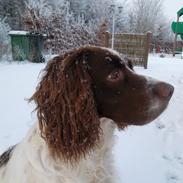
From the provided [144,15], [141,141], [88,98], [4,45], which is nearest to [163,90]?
[88,98]

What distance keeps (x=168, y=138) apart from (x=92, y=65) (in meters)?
3.09

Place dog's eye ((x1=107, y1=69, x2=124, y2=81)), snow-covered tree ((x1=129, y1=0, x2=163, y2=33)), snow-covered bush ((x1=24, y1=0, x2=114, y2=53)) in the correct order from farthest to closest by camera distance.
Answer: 1. snow-covered tree ((x1=129, y1=0, x2=163, y2=33))
2. snow-covered bush ((x1=24, y1=0, x2=114, y2=53))
3. dog's eye ((x1=107, y1=69, x2=124, y2=81))

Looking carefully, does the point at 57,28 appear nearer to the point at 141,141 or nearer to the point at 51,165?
the point at 141,141

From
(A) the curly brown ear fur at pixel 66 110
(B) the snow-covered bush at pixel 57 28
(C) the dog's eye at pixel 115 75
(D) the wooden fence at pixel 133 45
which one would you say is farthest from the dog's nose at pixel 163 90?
(B) the snow-covered bush at pixel 57 28

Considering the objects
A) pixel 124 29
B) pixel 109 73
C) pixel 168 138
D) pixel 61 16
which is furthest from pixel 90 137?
pixel 124 29

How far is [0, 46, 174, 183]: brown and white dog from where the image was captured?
212 cm

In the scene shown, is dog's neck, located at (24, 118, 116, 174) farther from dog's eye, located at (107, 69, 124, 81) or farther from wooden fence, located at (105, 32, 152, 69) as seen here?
wooden fence, located at (105, 32, 152, 69)

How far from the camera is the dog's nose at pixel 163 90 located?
6.98 ft

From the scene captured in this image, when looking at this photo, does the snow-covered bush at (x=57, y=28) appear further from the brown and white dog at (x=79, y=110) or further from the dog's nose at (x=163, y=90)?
the dog's nose at (x=163, y=90)

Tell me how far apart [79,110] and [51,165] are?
1.37 ft

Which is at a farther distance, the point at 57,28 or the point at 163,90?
the point at 57,28

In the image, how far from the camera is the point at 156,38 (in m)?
37.1

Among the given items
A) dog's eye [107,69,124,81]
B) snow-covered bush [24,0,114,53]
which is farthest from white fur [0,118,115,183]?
snow-covered bush [24,0,114,53]

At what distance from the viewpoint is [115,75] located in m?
2.23
